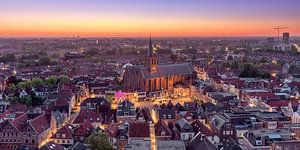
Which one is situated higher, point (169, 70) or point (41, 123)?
point (169, 70)

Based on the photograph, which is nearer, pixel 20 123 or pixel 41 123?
pixel 20 123

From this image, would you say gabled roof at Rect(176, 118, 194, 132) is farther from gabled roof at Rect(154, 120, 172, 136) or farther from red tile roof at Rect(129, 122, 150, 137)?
red tile roof at Rect(129, 122, 150, 137)

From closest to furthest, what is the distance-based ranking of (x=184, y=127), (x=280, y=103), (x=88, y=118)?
(x=184, y=127), (x=88, y=118), (x=280, y=103)

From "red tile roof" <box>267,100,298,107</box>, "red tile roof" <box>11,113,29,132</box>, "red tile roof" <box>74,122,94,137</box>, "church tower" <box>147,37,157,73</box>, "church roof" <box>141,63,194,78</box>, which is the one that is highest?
"church tower" <box>147,37,157,73</box>

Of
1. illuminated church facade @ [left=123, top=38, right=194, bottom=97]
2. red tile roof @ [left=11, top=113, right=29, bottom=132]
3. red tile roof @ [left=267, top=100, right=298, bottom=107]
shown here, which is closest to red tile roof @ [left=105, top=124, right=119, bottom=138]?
red tile roof @ [left=11, top=113, right=29, bottom=132]

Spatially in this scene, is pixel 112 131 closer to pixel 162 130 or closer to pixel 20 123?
pixel 162 130

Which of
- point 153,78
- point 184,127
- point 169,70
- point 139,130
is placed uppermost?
point 169,70

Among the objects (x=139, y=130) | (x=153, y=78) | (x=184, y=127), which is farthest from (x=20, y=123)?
(x=153, y=78)

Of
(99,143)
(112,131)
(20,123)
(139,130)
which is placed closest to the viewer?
(99,143)
